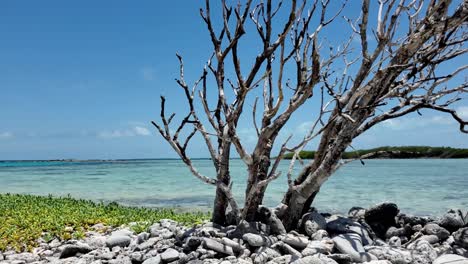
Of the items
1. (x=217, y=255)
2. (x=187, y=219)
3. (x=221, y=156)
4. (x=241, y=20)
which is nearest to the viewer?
(x=217, y=255)

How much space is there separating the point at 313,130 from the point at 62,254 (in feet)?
14.0

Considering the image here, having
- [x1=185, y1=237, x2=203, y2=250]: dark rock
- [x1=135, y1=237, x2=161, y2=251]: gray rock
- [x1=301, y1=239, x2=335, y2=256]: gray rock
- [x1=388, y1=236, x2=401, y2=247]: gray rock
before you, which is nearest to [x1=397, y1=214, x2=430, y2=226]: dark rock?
[x1=388, y1=236, x2=401, y2=247]: gray rock

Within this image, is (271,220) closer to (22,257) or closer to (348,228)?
(348,228)

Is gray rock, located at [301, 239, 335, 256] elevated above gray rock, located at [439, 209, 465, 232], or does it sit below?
below

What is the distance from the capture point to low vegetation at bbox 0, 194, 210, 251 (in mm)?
8453

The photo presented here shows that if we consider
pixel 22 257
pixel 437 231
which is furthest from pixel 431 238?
pixel 22 257

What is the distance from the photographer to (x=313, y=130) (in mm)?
6938

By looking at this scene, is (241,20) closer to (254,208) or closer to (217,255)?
(254,208)

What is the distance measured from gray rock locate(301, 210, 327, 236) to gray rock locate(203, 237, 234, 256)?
1.35 m

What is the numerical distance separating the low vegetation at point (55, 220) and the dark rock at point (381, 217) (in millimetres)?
3390

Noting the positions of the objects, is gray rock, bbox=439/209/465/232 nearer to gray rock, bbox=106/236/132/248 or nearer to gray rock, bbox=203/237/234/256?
gray rock, bbox=203/237/234/256

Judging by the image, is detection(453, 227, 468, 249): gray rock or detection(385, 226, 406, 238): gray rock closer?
detection(453, 227, 468, 249): gray rock

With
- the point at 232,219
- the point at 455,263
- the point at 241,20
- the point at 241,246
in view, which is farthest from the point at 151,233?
the point at 455,263

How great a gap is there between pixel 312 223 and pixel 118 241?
3.01m
